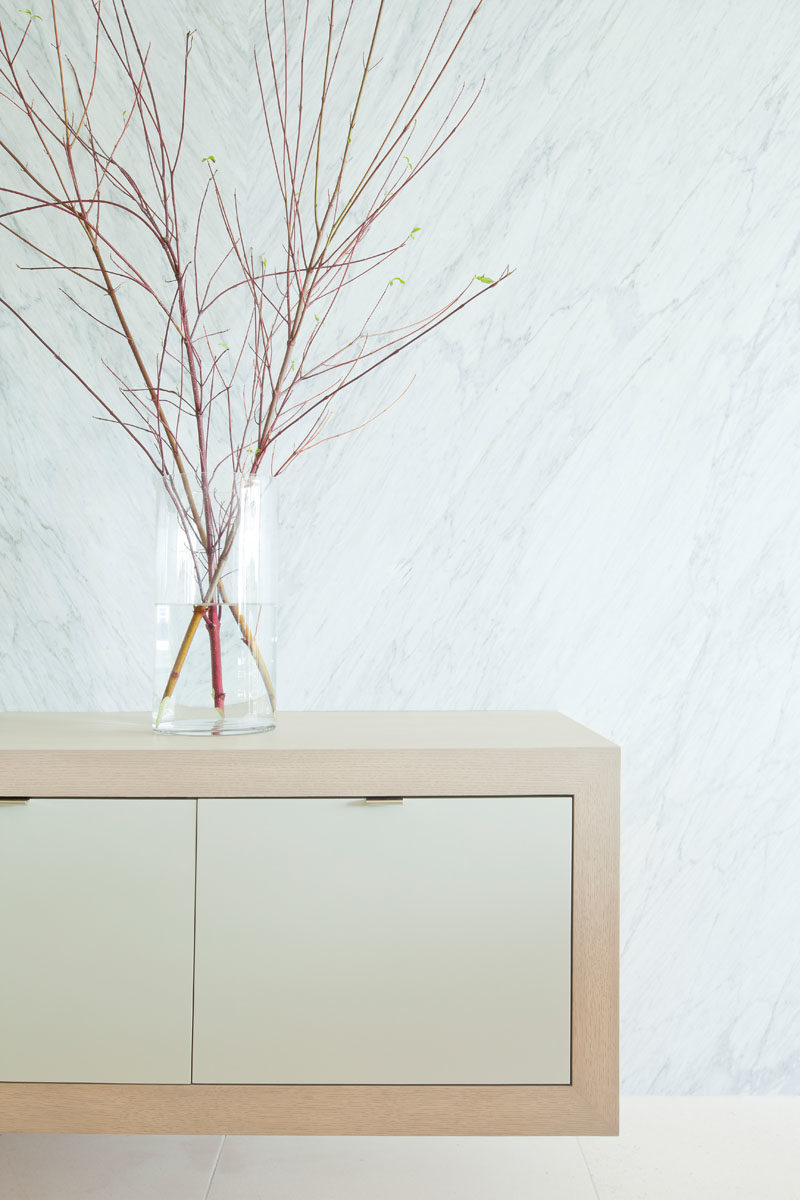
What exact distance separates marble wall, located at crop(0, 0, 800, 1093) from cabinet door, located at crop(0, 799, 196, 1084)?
1.53ft

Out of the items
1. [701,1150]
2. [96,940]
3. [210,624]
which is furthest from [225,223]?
[701,1150]

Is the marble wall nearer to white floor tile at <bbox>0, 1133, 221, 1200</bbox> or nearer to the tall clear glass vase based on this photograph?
the tall clear glass vase

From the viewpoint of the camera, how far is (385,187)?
172cm

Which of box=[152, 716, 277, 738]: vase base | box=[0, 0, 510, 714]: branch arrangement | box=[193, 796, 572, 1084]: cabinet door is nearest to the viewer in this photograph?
box=[193, 796, 572, 1084]: cabinet door

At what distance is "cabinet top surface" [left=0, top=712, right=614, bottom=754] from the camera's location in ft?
4.27

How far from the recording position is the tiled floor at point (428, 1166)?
147 cm

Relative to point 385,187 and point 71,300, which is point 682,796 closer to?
point 385,187

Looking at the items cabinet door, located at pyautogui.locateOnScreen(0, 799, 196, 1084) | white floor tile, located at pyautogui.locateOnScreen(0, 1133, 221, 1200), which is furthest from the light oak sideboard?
white floor tile, located at pyautogui.locateOnScreen(0, 1133, 221, 1200)

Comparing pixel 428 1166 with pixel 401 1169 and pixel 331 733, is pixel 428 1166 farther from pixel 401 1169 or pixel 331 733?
pixel 331 733

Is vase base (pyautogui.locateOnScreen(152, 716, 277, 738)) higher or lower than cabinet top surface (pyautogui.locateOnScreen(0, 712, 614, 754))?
higher

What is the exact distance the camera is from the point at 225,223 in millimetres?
1695

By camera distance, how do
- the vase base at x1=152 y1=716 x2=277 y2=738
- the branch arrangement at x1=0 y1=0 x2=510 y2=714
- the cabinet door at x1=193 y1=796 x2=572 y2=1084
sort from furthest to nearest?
1. the branch arrangement at x1=0 y1=0 x2=510 y2=714
2. the vase base at x1=152 y1=716 x2=277 y2=738
3. the cabinet door at x1=193 y1=796 x2=572 y2=1084

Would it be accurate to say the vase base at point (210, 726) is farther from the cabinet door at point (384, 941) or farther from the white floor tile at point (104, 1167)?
the white floor tile at point (104, 1167)

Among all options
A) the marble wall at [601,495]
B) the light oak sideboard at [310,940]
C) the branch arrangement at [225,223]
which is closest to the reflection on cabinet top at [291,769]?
the light oak sideboard at [310,940]
